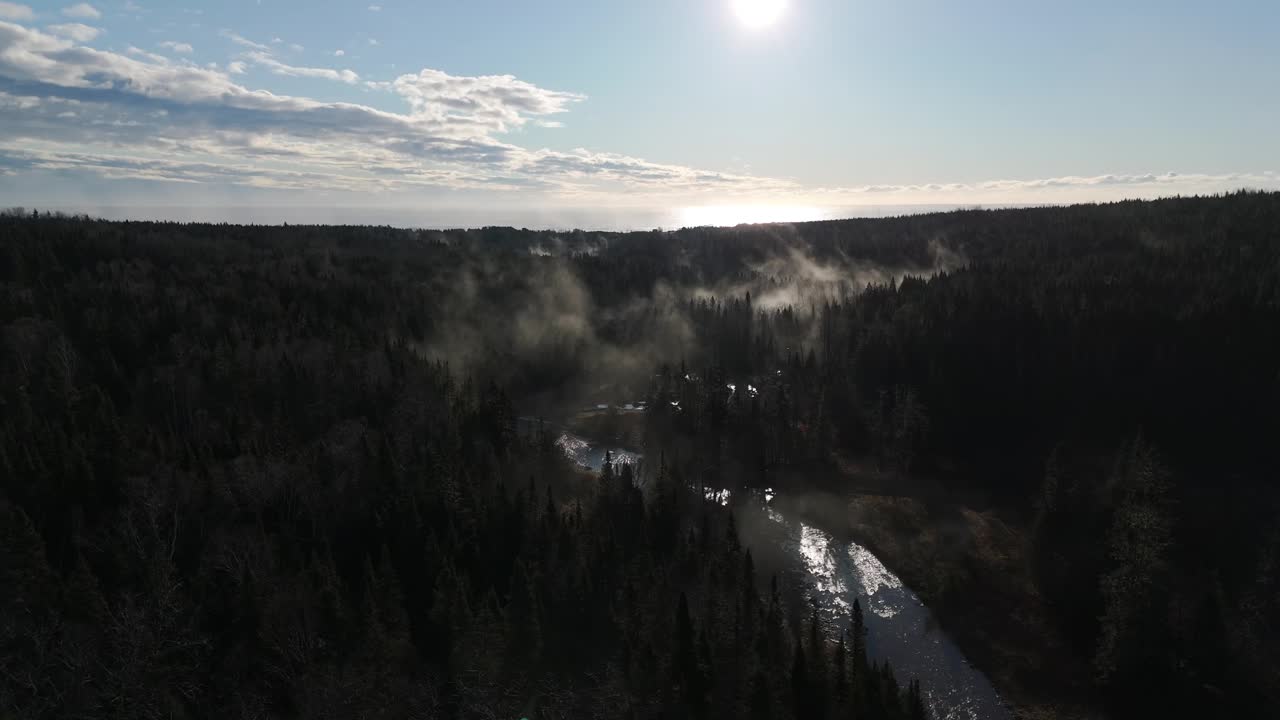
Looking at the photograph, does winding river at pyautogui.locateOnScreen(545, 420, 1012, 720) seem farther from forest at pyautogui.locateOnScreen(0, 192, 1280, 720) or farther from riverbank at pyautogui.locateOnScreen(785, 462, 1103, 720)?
forest at pyautogui.locateOnScreen(0, 192, 1280, 720)

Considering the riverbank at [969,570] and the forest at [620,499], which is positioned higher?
the forest at [620,499]

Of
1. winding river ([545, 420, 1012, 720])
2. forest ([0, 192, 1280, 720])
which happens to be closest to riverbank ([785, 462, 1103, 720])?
forest ([0, 192, 1280, 720])

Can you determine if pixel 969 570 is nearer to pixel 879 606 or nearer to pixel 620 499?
pixel 879 606

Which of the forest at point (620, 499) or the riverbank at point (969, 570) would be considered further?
the riverbank at point (969, 570)

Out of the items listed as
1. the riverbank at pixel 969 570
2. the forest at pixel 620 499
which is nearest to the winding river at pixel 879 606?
the riverbank at pixel 969 570

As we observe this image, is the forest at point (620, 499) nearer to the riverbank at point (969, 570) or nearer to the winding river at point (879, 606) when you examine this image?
the riverbank at point (969, 570)

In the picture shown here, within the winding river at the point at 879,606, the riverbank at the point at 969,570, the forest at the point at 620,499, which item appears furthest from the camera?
the riverbank at the point at 969,570

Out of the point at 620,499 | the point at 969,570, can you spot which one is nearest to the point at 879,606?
the point at 969,570
